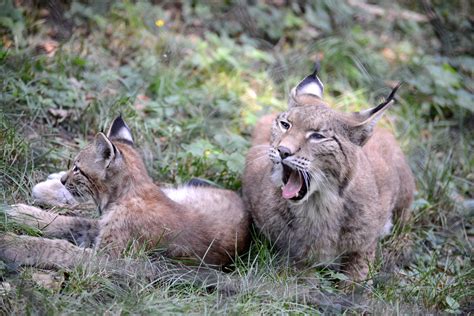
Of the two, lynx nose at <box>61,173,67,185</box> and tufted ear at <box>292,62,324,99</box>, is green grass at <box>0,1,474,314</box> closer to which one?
lynx nose at <box>61,173,67,185</box>

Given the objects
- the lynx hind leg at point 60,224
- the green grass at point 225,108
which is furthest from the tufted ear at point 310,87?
the lynx hind leg at point 60,224

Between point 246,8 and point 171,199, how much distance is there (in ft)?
15.4

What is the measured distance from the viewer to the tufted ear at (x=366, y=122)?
536cm

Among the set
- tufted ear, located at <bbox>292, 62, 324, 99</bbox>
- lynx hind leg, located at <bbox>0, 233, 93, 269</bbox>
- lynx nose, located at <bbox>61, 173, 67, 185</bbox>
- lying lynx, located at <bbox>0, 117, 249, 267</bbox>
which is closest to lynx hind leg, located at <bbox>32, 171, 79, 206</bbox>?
lying lynx, located at <bbox>0, 117, 249, 267</bbox>

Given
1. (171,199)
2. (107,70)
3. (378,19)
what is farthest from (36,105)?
(378,19)

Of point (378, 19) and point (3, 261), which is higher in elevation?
point (3, 261)

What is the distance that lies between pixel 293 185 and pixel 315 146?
1.22 feet

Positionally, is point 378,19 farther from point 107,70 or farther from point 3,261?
point 3,261

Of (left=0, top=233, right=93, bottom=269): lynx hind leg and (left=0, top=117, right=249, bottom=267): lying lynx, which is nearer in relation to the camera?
(left=0, top=233, right=93, bottom=269): lynx hind leg

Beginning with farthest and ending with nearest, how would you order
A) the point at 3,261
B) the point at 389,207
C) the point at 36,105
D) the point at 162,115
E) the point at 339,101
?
the point at 339,101, the point at 162,115, the point at 36,105, the point at 389,207, the point at 3,261

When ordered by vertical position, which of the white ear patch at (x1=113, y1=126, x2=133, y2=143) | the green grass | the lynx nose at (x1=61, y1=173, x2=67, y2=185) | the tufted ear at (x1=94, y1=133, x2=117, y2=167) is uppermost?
the tufted ear at (x1=94, y1=133, x2=117, y2=167)

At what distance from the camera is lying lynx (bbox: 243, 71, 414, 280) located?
5348 mm

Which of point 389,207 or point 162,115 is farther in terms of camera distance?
point 162,115

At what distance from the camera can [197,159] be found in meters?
6.76
